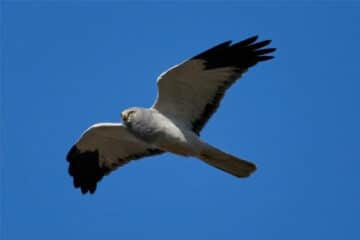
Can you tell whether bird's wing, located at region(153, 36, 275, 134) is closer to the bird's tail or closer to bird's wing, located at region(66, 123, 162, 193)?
the bird's tail

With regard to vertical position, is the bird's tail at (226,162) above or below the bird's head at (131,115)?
below

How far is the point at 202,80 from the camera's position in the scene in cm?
1264

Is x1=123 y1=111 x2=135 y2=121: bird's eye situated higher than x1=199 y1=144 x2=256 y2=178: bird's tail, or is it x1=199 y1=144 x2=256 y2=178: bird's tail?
x1=123 y1=111 x2=135 y2=121: bird's eye

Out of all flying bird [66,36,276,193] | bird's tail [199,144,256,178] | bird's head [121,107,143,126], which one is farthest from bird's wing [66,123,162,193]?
bird's tail [199,144,256,178]

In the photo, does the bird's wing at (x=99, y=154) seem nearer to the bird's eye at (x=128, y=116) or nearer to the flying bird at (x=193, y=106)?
the flying bird at (x=193, y=106)

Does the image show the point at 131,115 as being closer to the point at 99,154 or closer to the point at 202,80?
the point at 202,80

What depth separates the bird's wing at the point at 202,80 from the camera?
485 inches

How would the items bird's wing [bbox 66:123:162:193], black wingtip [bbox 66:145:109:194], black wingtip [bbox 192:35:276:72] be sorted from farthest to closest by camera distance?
black wingtip [bbox 66:145:109:194] < bird's wing [bbox 66:123:162:193] < black wingtip [bbox 192:35:276:72]

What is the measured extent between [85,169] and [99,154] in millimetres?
395

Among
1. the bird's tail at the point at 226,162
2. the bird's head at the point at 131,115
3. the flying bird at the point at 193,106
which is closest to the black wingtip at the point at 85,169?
the flying bird at the point at 193,106

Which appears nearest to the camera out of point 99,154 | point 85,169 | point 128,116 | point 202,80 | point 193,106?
point 128,116

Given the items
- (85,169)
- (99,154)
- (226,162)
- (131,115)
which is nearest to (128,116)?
(131,115)

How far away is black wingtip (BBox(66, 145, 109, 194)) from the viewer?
14188 mm

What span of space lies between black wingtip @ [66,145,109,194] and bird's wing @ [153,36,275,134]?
2052 millimetres
